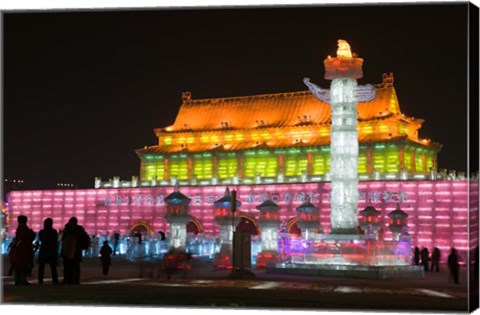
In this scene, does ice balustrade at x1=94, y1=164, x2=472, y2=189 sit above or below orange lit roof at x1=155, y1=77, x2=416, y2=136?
below

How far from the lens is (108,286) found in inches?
709

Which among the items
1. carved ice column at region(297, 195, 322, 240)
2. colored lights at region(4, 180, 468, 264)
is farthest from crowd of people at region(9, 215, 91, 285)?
colored lights at region(4, 180, 468, 264)

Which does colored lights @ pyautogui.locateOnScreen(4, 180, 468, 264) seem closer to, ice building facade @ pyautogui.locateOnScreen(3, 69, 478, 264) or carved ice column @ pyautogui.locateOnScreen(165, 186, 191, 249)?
ice building facade @ pyautogui.locateOnScreen(3, 69, 478, 264)

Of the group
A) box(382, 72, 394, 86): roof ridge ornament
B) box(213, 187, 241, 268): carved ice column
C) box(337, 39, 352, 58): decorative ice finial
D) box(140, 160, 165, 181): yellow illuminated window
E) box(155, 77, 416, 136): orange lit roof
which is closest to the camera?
box(337, 39, 352, 58): decorative ice finial

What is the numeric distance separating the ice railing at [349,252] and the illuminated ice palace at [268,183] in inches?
167

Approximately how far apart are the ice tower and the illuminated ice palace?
4.86 m

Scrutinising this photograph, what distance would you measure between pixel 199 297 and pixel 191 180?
2948cm

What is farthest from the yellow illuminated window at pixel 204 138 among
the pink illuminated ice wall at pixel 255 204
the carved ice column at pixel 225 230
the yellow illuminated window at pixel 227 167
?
the carved ice column at pixel 225 230

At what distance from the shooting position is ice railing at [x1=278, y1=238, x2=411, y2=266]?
2314 centimetres

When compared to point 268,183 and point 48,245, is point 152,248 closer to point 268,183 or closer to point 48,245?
point 268,183

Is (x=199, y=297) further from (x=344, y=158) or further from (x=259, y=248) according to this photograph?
(x=259, y=248)

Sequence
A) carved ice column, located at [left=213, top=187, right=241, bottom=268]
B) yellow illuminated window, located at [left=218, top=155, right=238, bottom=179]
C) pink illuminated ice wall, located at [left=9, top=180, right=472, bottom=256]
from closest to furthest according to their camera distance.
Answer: carved ice column, located at [left=213, top=187, right=241, bottom=268] → pink illuminated ice wall, located at [left=9, top=180, right=472, bottom=256] → yellow illuminated window, located at [left=218, top=155, right=238, bottom=179]

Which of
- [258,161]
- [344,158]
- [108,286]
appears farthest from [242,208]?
[108,286]

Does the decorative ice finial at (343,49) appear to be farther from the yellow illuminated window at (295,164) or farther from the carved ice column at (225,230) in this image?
the yellow illuminated window at (295,164)
